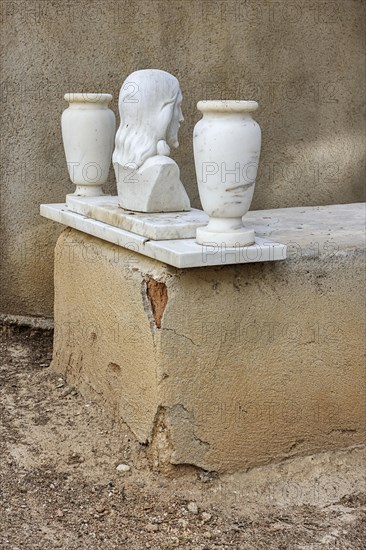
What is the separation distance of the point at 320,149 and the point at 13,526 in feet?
11.6

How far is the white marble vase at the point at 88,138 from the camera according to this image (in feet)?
16.1

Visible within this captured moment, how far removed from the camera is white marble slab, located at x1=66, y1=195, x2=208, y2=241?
13.4 feet

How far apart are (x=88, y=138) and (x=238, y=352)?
1.50 meters

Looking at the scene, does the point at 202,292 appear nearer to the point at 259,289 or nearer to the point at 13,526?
the point at 259,289

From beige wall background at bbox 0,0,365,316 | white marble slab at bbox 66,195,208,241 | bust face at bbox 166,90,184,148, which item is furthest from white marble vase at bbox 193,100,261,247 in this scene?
beige wall background at bbox 0,0,365,316

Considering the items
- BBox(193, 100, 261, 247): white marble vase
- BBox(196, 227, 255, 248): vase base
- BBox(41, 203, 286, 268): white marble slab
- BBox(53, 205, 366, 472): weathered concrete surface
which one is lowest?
BBox(53, 205, 366, 472): weathered concrete surface

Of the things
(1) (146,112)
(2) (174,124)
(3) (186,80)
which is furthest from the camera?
(3) (186,80)

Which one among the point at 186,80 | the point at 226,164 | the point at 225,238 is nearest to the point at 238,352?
the point at 225,238

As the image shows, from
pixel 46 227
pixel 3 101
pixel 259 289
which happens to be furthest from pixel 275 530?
pixel 3 101

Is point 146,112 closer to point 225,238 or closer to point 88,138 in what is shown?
point 88,138

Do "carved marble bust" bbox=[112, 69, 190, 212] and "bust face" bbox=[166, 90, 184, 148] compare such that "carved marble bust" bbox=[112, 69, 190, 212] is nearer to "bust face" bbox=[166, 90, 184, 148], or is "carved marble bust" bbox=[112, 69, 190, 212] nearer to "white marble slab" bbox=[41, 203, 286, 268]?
"bust face" bbox=[166, 90, 184, 148]

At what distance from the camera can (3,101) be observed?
18.2 ft

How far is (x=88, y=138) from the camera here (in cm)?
492

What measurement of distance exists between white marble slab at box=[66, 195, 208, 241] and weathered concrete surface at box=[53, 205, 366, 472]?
0.14 metres
